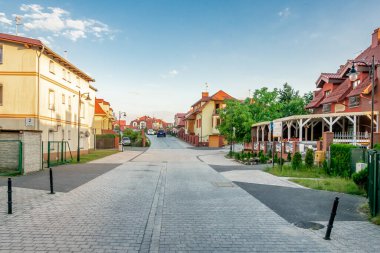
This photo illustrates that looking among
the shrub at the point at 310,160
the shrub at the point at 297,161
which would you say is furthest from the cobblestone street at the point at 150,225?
the shrub at the point at 310,160

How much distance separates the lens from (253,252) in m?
6.02

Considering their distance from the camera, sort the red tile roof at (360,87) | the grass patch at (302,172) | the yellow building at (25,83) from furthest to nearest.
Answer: the red tile roof at (360,87), the yellow building at (25,83), the grass patch at (302,172)

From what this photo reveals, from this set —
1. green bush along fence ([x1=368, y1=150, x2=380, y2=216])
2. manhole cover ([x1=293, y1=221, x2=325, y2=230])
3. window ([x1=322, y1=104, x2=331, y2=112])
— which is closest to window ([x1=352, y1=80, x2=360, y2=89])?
window ([x1=322, y1=104, x2=331, y2=112])

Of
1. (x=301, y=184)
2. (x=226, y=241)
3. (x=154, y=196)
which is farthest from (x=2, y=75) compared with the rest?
(x=226, y=241)

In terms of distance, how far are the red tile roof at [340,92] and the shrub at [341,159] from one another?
1156cm

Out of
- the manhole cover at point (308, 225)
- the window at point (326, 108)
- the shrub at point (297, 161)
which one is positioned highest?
the window at point (326, 108)

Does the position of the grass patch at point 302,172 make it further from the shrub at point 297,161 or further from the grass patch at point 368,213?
the grass patch at point 368,213

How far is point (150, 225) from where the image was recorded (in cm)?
775

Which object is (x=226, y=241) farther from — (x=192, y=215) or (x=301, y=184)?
(x=301, y=184)

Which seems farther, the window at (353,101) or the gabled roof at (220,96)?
the gabled roof at (220,96)

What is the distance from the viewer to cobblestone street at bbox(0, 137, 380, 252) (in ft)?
20.6

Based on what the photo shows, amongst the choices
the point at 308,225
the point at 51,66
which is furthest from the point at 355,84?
the point at 51,66

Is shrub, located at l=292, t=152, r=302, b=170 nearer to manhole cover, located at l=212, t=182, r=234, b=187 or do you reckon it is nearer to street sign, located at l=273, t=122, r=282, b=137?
street sign, located at l=273, t=122, r=282, b=137

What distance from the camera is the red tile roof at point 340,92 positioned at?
91.2 ft
